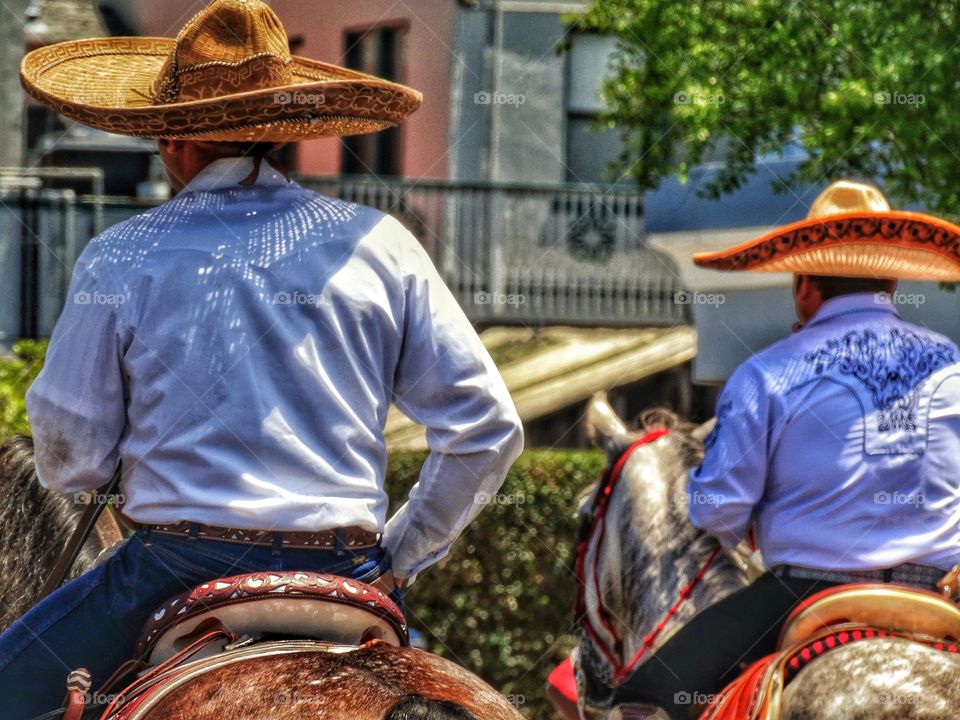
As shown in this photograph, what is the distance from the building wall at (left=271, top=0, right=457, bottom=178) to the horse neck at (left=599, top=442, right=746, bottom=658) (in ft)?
37.8

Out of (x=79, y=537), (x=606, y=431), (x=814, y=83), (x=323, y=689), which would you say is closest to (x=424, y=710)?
(x=323, y=689)

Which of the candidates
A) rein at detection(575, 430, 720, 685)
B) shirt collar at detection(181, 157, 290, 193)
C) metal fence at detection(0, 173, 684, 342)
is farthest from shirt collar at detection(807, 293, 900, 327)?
metal fence at detection(0, 173, 684, 342)

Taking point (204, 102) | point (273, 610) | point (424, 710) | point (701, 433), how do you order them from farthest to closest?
1. point (701, 433)
2. point (204, 102)
3. point (273, 610)
4. point (424, 710)

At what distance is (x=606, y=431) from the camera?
5.38m

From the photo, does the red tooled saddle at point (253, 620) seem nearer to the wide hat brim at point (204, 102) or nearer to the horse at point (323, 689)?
the horse at point (323, 689)

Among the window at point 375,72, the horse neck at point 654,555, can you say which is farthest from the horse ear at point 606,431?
the window at point 375,72

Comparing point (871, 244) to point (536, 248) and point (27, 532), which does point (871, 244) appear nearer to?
point (27, 532)

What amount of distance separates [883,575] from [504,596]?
4375mm

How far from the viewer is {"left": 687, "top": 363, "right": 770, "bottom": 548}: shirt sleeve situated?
427cm

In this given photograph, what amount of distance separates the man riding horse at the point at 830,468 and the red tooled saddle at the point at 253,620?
164cm

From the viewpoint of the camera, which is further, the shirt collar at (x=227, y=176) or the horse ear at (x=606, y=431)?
the horse ear at (x=606, y=431)

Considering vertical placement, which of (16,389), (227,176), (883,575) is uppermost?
(227,176)

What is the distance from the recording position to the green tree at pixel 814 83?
7.52m

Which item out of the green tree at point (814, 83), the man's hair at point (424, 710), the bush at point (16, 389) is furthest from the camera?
the green tree at point (814, 83)
